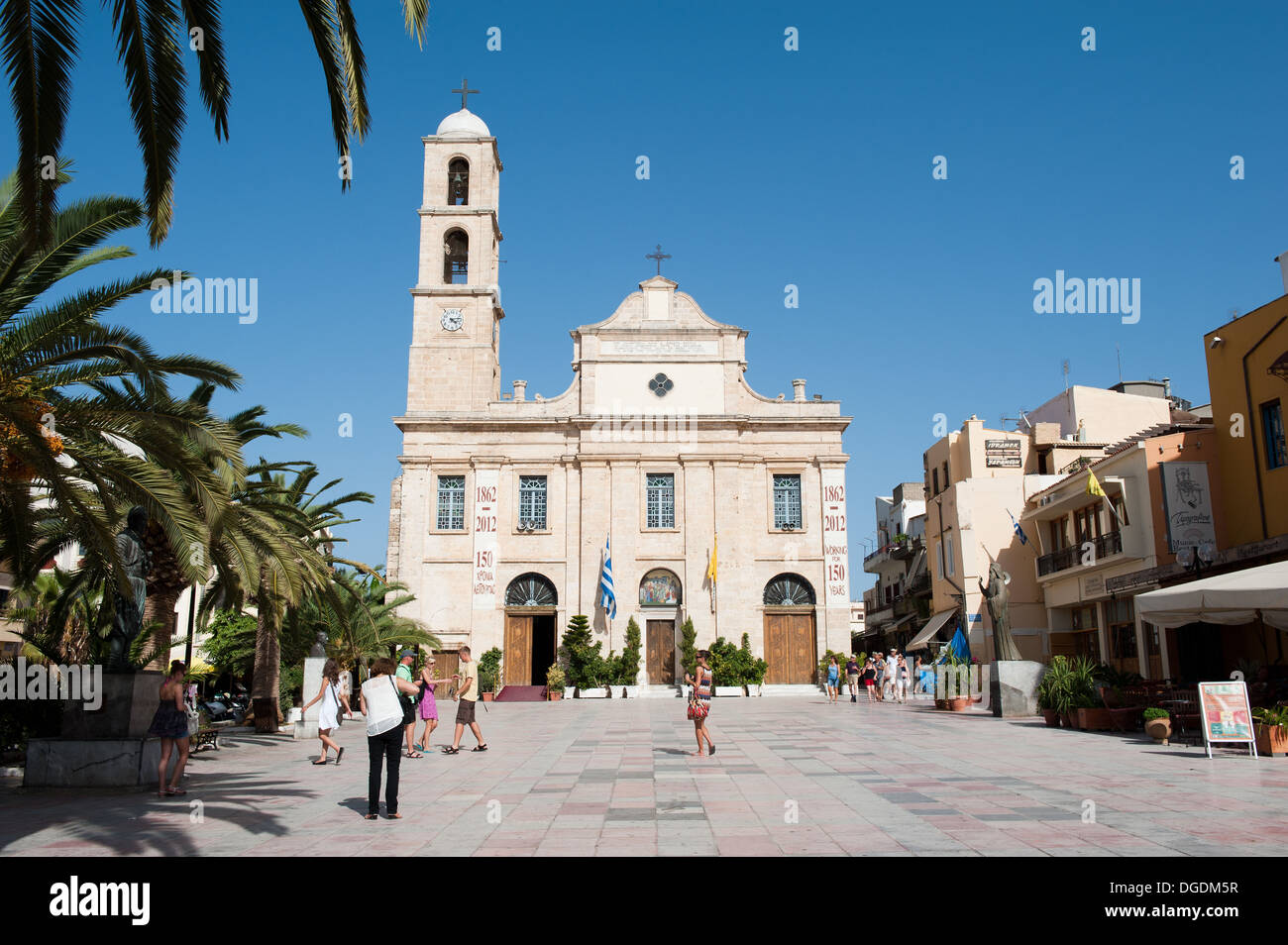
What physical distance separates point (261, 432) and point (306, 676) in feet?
16.4

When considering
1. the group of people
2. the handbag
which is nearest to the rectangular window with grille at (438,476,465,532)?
the group of people

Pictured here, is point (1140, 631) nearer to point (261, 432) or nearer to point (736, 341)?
point (736, 341)

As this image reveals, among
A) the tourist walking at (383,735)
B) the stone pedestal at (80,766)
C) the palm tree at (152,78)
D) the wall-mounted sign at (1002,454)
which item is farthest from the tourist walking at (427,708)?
the wall-mounted sign at (1002,454)

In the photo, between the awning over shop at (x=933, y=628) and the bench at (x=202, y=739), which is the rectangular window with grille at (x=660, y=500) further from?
the bench at (x=202, y=739)

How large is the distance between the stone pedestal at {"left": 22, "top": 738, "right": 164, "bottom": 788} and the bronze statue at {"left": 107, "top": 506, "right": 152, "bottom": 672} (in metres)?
0.97

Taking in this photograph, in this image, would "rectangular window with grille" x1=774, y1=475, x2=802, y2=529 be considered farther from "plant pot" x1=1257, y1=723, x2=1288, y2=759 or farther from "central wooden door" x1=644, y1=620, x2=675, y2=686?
"plant pot" x1=1257, y1=723, x2=1288, y2=759

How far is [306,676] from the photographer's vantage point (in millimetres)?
19266

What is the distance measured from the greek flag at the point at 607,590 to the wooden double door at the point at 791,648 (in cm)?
554

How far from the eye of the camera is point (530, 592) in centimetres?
3581

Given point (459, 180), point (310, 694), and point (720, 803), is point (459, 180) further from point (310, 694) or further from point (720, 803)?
point (720, 803)

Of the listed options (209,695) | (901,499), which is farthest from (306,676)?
(901,499)

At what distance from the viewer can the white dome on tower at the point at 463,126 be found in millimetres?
38531

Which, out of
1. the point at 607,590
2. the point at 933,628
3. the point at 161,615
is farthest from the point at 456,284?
the point at 161,615

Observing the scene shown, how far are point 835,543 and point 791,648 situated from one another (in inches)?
160
